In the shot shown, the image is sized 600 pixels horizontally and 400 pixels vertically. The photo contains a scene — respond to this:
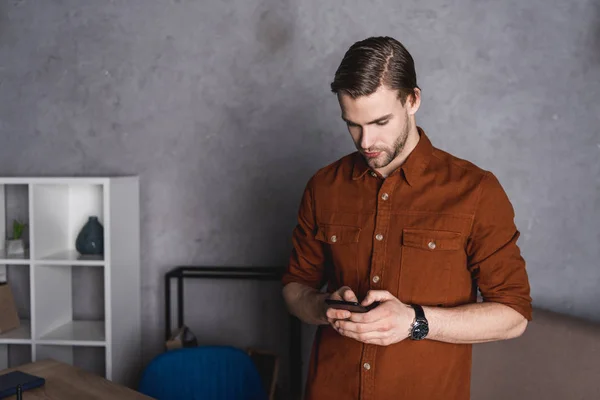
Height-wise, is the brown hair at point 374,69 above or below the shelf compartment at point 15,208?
above

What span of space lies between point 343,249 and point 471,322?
47 cm

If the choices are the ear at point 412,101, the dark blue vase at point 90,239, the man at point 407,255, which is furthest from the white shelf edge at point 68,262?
the ear at point 412,101

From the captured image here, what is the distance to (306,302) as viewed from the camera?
2.12 m

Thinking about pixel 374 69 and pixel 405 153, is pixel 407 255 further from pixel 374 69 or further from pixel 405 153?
pixel 374 69

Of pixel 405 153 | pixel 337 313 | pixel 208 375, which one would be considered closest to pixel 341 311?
pixel 337 313

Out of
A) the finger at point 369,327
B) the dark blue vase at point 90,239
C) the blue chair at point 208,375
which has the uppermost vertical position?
the dark blue vase at point 90,239

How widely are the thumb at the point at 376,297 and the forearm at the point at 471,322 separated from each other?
120 millimetres

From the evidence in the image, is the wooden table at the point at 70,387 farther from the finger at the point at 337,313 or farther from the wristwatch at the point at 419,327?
A: the wristwatch at the point at 419,327

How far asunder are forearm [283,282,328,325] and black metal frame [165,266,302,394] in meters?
1.11

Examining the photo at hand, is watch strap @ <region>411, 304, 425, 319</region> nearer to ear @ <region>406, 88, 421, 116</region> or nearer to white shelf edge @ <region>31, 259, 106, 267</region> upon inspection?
ear @ <region>406, 88, 421, 116</region>

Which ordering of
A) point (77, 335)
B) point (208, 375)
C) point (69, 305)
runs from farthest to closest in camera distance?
point (69, 305) → point (77, 335) → point (208, 375)

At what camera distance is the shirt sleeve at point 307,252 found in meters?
2.22

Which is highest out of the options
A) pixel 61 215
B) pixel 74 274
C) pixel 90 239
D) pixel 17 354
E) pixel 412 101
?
pixel 412 101

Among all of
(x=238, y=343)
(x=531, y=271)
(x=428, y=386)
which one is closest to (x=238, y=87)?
(x=238, y=343)
